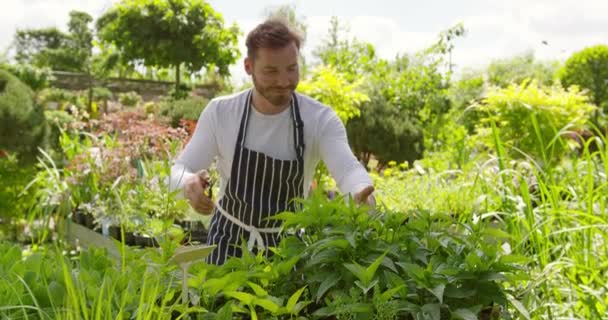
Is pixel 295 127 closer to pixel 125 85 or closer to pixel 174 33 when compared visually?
pixel 174 33

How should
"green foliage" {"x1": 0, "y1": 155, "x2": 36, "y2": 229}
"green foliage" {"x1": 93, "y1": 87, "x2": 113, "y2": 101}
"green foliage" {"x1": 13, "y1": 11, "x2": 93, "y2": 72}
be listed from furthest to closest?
1. "green foliage" {"x1": 13, "y1": 11, "x2": 93, "y2": 72}
2. "green foliage" {"x1": 93, "y1": 87, "x2": 113, "y2": 101}
3. "green foliage" {"x1": 0, "y1": 155, "x2": 36, "y2": 229}

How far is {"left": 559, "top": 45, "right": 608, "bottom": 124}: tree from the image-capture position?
645 inches

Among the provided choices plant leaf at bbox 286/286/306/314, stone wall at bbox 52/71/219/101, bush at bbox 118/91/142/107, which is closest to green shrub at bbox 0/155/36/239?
plant leaf at bbox 286/286/306/314

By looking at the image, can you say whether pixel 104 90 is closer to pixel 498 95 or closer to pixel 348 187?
pixel 498 95

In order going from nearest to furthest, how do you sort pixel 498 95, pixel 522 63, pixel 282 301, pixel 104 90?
pixel 282 301
pixel 498 95
pixel 104 90
pixel 522 63

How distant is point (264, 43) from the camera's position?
7.68ft

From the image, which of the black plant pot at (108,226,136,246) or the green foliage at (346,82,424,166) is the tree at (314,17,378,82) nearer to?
the green foliage at (346,82,424,166)

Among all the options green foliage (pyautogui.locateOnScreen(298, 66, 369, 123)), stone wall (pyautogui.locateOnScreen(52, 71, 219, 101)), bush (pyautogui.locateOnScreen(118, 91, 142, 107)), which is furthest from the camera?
stone wall (pyautogui.locateOnScreen(52, 71, 219, 101))

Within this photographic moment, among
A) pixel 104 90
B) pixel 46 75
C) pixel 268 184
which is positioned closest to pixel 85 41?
pixel 104 90

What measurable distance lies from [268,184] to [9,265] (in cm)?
140

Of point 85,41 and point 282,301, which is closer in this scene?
point 282,301

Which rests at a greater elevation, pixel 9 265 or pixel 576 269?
pixel 9 265

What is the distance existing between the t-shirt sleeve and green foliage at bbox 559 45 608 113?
15.1 meters

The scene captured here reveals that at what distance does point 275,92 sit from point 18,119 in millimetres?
4088
